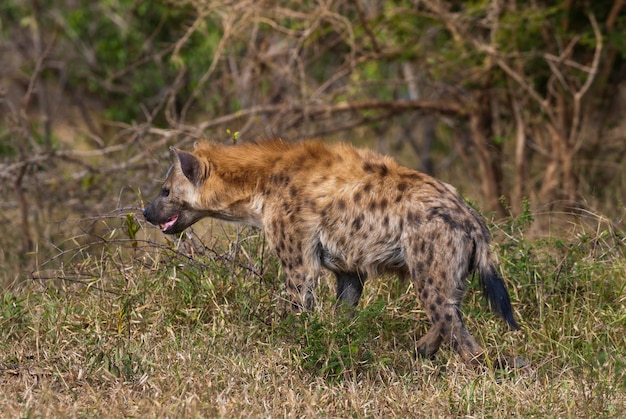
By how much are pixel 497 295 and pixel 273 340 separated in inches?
41.4

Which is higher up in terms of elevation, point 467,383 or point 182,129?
point 467,383

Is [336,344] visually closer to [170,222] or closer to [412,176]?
[412,176]

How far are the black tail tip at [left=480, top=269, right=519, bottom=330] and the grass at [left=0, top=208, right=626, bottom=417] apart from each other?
0.85 ft

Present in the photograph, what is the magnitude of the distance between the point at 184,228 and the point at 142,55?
5.77 metres

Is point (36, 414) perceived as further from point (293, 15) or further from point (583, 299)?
point (293, 15)

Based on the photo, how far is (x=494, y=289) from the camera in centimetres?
447

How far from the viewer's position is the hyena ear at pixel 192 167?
522cm

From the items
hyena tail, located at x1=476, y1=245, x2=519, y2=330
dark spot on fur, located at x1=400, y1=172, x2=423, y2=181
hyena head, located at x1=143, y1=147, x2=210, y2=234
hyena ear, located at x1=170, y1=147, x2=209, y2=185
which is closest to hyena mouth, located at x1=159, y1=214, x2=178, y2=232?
hyena head, located at x1=143, y1=147, x2=210, y2=234

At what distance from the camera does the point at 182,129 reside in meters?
7.82

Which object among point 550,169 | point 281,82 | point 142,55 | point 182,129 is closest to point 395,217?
point 182,129

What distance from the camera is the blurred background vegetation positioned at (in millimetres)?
7758

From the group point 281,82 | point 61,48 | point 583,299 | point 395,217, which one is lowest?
point 61,48

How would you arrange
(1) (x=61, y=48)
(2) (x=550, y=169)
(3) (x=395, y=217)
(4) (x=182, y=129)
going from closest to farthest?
(3) (x=395, y=217), (4) (x=182, y=129), (2) (x=550, y=169), (1) (x=61, y=48)

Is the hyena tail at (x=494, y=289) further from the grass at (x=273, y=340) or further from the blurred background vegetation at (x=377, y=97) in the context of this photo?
the blurred background vegetation at (x=377, y=97)
